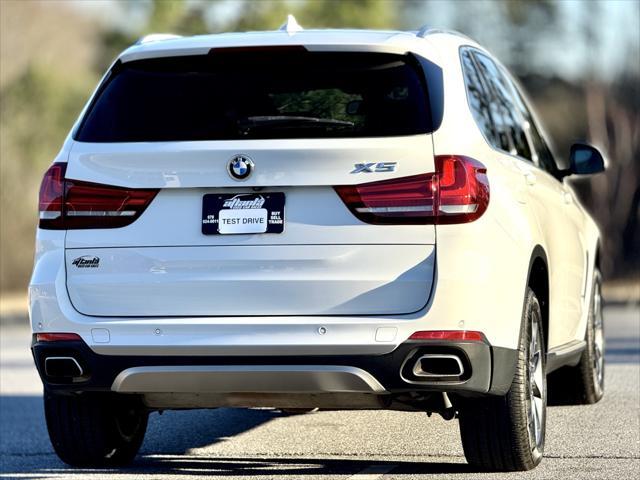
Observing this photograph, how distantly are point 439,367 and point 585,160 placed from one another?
3.10 m

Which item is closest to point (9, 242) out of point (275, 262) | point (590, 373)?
point (590, 373)

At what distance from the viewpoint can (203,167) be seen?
6.32 m

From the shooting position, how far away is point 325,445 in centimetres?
802

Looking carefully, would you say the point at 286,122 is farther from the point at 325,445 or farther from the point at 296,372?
the point at 325,445

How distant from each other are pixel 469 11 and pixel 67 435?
46.5 meters

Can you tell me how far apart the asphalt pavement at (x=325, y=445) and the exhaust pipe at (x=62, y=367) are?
2.39 feet

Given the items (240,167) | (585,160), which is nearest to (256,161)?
(240,167)

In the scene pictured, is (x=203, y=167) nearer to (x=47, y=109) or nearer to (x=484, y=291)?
(x=484, y=291)

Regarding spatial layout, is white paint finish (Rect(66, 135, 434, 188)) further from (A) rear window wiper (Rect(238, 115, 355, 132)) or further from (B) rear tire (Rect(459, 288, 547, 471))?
(B) rear tire (Rect(459, 288, 547, 471))

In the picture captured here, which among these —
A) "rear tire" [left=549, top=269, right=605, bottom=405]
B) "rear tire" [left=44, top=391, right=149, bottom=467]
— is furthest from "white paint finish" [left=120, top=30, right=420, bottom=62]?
"rear tire" [left=549, top=269, right=605, bottom=405]

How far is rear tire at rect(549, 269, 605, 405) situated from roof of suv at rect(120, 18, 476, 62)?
3067 mm

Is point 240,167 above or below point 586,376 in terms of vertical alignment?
above

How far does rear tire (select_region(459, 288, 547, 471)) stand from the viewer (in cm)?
659

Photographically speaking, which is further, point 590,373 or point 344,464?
point 590,373
